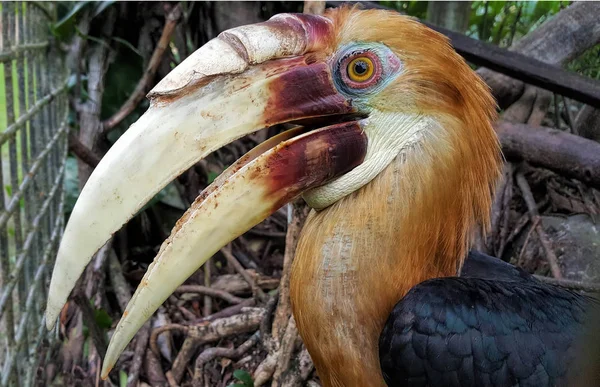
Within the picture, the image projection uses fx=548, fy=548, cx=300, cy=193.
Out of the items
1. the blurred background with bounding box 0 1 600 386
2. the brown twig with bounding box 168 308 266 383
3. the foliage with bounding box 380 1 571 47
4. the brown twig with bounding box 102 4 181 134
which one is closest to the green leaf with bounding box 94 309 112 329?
the blurred background with bounding box 0 1 600 386

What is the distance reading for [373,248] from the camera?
4.79ft

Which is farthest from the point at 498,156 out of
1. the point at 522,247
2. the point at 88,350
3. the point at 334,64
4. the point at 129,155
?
the point at 88,350

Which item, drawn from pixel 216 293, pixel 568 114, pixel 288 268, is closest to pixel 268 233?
pixel 216 293

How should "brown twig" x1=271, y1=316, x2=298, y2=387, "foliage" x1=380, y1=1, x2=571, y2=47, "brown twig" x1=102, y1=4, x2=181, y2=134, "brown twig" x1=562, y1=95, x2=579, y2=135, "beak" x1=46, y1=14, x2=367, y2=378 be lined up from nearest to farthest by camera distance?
"beak" x1=46, y1=14, x2=367, y2=378
"brown twig" x1=271, y1=316, x2=298, y2=387
"brown twig" x1=562, y1=95, x2=579, y2=135
"brown twig" x1=102, y1=4, x2=181, y2=134
"foliage" x1=380, y1=1, x2=571, y2=47

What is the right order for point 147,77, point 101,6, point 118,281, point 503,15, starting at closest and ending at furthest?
point 118,281 < point 101,6 < point 147,77 < point 503,15

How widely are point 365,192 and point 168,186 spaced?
2093 millimetres

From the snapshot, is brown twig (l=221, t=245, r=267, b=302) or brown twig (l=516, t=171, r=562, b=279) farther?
brown twig (l=221, t=245, r=267, b=302)

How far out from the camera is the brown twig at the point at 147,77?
3.31 meters

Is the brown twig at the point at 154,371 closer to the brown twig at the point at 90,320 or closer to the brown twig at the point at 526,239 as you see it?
the brown twig at the point at 90,320

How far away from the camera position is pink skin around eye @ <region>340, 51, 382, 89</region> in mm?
1433

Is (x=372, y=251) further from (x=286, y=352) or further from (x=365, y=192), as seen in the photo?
(x=286, y=352)

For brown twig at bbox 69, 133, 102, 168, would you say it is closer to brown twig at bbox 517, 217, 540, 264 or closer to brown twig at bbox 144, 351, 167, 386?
brown twig at bbox 144, 351, 167, 386

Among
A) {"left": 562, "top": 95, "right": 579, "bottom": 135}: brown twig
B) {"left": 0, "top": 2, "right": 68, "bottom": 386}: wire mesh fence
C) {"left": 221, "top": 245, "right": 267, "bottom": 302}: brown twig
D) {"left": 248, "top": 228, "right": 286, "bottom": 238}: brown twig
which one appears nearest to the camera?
{"left": 0, "top": 2, "right": 68, "bottom": 386}: wire mesh fence

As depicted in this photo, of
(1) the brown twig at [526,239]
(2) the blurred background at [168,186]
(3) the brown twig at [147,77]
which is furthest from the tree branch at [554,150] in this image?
(3) the brown twig at [147,77]
